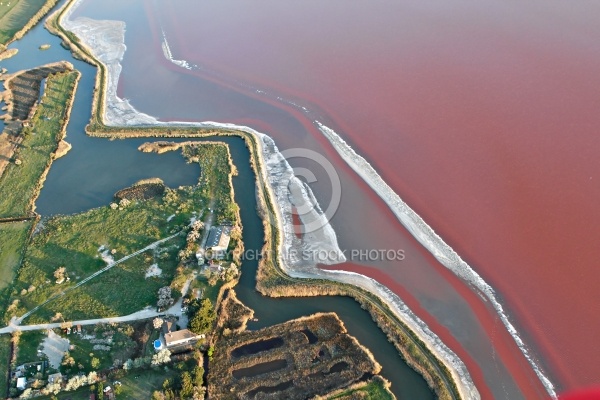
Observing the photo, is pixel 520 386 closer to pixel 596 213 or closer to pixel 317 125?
pixel 596 213

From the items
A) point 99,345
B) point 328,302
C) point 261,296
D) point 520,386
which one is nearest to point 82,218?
point 99,345

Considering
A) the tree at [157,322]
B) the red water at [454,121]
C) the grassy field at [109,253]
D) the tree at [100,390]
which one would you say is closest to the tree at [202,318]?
the tree at [157,322]

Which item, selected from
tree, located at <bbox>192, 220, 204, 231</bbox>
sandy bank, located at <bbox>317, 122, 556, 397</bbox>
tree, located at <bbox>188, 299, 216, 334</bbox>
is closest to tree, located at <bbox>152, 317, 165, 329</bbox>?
tree, located at <bbox>188, 299, 216, 334</bbox>

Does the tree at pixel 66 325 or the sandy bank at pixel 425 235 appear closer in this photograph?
the sandy bank at pixel 425 235

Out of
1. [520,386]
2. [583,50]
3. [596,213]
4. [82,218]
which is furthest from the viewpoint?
[583,50]
